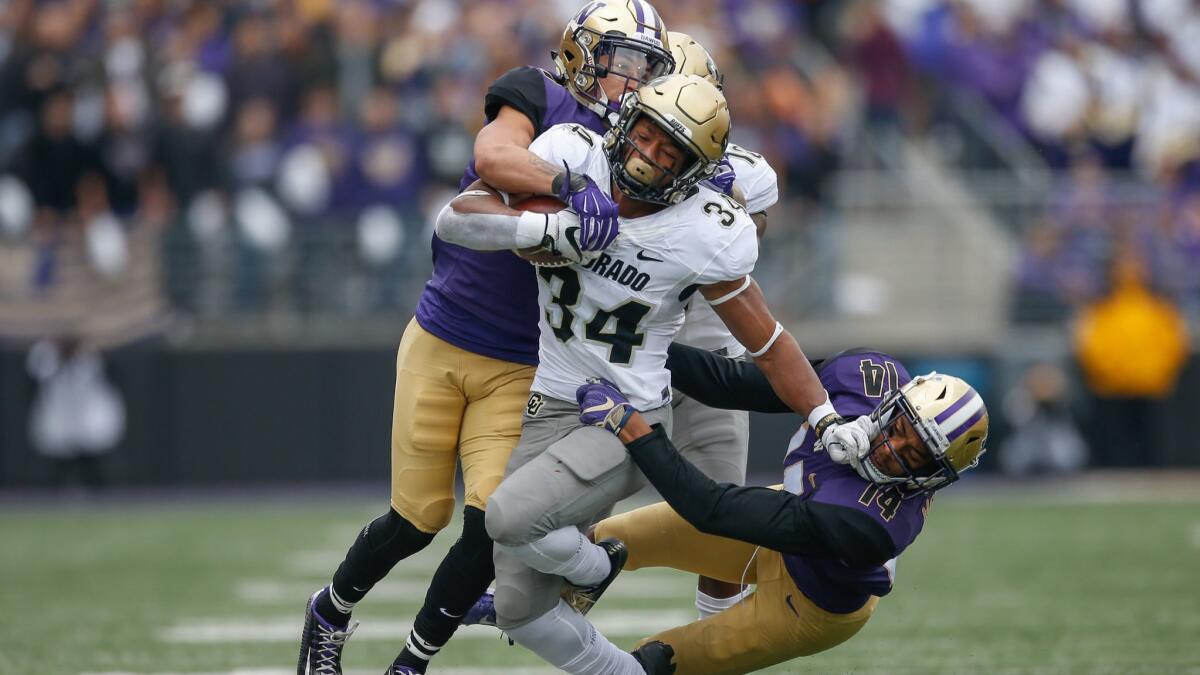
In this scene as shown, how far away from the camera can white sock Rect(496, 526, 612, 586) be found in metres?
4.08

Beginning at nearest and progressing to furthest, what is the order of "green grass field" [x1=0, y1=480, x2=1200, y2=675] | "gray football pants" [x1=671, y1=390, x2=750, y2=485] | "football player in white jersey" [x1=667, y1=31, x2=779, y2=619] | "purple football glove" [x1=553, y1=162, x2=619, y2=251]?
1. "purple football glove" [x1=553, y1=162, x2=619, y2=251]
2. "football player in white jersey" [x1=667, y1=31, x2=779, y2=619]
3. "gray football pants" [x1=671, y1=390, x2=750, y2=485]
4. "green grass field" [x1=0, y1=480, x2=1200, y2=675]

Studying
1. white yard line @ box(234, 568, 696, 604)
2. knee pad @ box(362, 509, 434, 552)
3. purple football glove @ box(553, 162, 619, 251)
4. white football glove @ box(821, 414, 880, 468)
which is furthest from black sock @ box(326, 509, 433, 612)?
white yard line @ box(234, 568, 696, 604)

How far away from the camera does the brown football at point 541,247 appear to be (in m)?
4.07

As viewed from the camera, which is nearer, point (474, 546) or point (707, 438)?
point (474, 546)

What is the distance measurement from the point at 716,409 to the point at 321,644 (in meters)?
1.33

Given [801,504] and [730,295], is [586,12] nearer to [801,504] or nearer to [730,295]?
[730,295]

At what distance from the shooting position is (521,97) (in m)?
4.41

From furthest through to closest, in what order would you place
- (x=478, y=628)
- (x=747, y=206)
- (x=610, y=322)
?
(x=478, y=628) → (x=747, y=206) → (x=610, y=322)

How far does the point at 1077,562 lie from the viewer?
798 cm

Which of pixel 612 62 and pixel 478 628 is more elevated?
pixel 612 62

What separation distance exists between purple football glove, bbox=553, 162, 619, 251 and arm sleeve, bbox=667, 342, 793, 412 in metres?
0.60

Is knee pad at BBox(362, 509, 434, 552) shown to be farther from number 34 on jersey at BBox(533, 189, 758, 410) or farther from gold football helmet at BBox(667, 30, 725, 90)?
gold football helmet at BBox(667, 30, 725, 90)

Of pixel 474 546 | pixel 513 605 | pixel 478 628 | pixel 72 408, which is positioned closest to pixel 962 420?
pixel 513 605

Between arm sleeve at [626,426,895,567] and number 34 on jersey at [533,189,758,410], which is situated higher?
number 34 on jersey at [533,189,758,410]
